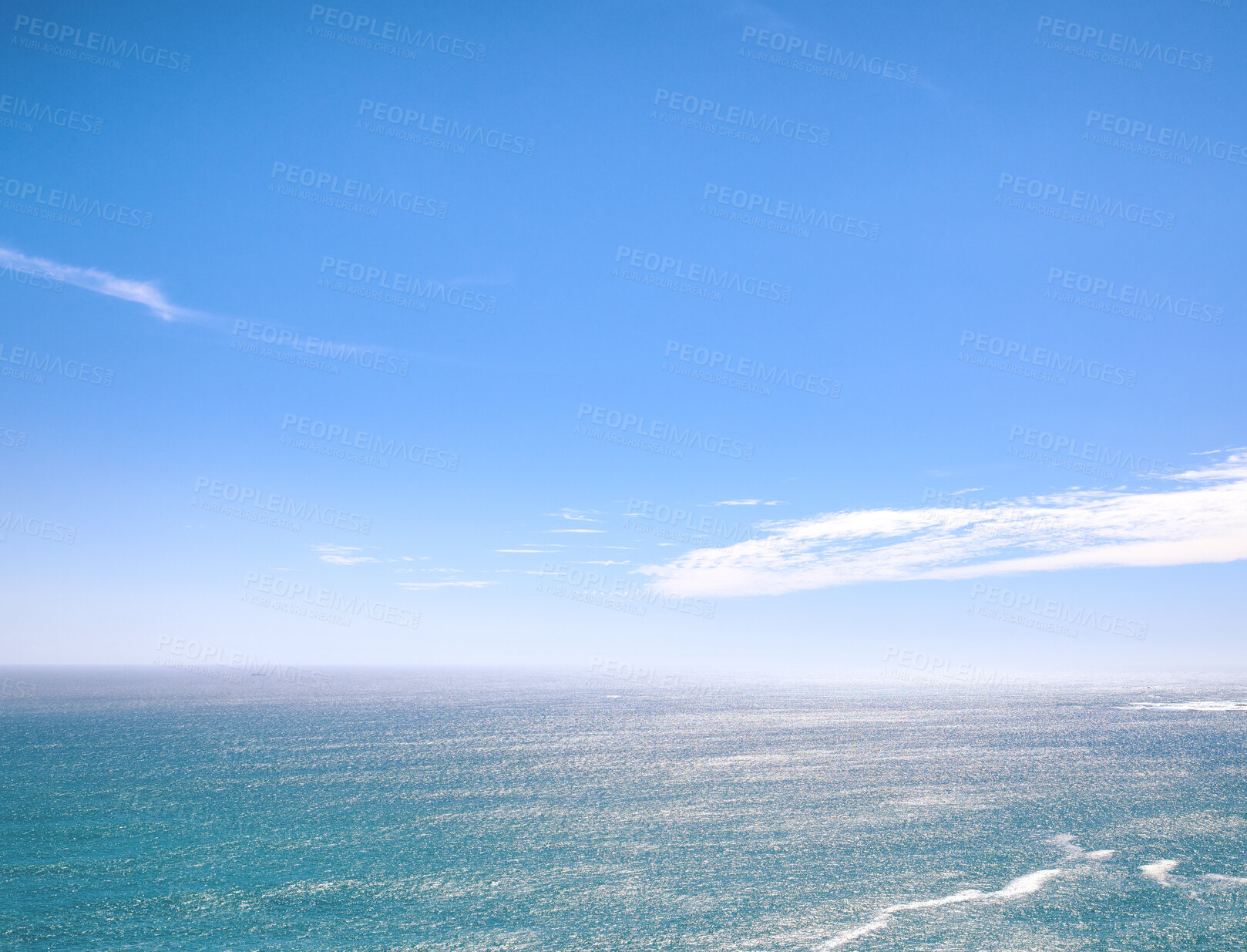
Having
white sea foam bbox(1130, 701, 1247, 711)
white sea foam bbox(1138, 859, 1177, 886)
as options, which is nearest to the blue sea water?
white sea foam bbox(1138, 859, 1177, 886)

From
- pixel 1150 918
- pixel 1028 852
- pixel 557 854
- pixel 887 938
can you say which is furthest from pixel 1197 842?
pixel 557 854

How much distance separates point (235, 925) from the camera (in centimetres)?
3916

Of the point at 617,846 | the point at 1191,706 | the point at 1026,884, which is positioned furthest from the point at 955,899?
the point at 1191,706

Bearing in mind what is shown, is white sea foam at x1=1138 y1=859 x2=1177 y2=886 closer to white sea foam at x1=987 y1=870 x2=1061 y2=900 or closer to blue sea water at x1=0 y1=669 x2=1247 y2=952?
blue sea water at x1=0 y1=669 x2=1247 y2=952

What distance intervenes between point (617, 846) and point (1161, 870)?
38888 mm

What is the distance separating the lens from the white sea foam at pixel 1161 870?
45.5 metres

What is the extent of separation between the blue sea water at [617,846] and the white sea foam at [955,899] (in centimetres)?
21

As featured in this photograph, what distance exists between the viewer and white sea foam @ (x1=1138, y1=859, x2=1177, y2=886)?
4550 cm

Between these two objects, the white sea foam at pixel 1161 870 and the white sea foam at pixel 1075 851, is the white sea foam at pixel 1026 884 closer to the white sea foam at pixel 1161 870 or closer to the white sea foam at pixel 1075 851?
the white sea foam at pixel 1075 851

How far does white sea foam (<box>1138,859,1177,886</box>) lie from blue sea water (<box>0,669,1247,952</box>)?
59cm

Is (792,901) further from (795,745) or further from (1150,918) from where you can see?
(795,745)

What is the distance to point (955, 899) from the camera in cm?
4322

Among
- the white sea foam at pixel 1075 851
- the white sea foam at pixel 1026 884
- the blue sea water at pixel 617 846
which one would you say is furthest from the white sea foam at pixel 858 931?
the white sea foam at pixel 1075 851

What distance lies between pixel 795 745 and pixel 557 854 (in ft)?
219
